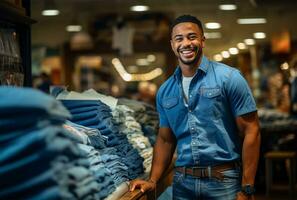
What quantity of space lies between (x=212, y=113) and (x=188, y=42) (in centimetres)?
41

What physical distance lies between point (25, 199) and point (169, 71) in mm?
8109

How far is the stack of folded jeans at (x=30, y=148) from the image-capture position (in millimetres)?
1699

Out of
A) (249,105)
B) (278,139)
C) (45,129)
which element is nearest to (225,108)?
(249,105)

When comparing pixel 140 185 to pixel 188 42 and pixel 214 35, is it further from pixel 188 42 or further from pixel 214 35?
pixel 214 35

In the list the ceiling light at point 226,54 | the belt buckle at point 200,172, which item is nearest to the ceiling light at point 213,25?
the ceiling light at point 226,54

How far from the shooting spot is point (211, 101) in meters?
3.16

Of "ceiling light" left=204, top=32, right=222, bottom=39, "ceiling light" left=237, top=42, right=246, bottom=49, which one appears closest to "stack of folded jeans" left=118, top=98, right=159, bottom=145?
"ceiling light" left=204, top=32, right=222, bottom=39

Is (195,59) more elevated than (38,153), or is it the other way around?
(195,59)

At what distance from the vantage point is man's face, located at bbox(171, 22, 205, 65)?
317 centimetres

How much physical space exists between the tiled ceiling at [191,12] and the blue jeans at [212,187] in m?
4.50

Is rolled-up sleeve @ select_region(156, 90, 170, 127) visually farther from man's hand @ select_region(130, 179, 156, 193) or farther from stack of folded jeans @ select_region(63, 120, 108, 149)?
stack of folded jeans @ select_region(63, 120, 108, 149)

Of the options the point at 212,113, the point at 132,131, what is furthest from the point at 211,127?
the point at 132,131

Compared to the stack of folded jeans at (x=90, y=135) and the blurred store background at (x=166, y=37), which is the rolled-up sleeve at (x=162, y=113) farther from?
the blurred store background at (x=166, y=37)

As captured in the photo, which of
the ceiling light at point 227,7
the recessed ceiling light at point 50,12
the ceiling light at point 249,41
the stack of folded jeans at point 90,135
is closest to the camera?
→ the stack of folded jeans at point 90,135
